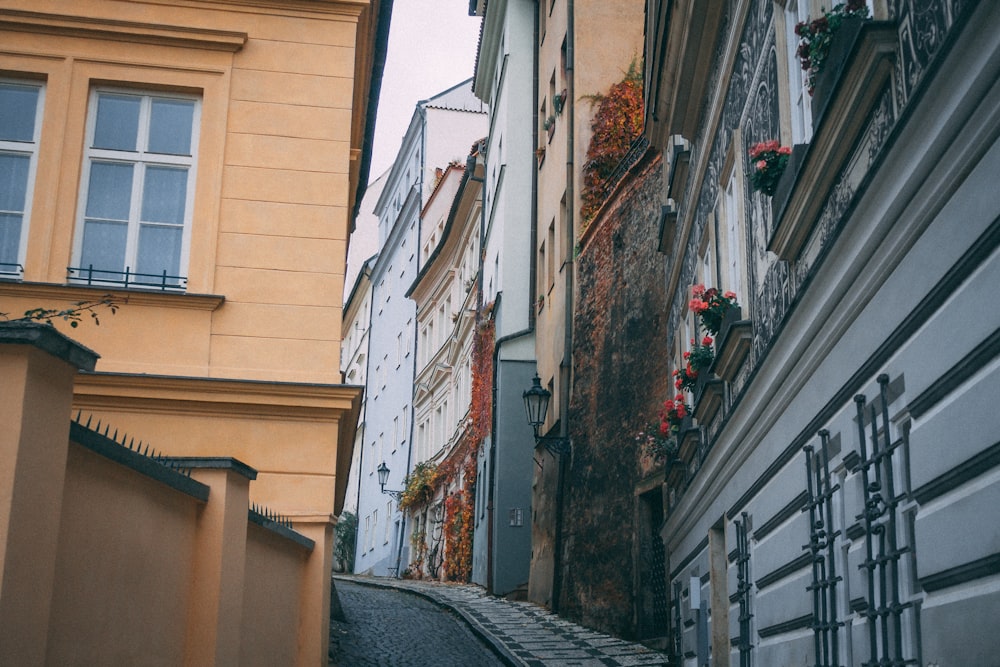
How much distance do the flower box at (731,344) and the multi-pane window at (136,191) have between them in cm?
477

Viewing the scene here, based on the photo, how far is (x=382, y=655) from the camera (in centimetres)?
1540

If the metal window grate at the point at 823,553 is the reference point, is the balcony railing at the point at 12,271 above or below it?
above

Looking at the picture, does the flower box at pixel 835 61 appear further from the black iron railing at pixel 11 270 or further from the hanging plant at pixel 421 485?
the hanging plant at pixel 421 485

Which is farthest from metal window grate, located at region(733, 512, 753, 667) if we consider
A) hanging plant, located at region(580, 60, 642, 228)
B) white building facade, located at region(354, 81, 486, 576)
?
white building facade, located at region(354, 81, 486, 576)

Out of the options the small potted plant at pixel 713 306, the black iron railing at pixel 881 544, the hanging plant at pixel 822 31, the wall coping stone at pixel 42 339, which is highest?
the hanging plant at pixel 822 31

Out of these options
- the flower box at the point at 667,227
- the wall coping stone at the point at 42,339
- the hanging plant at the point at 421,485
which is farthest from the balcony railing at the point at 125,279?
the hanging plant at the point at 421,485

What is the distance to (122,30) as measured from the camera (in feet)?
37.6

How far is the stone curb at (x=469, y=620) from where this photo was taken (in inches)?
612

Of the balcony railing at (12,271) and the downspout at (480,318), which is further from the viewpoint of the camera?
the downspout at (480,318)

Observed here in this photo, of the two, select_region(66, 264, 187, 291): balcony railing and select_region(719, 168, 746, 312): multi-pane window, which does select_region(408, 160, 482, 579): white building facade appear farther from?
select_region(719, 168, 746, 312): multi-pane window

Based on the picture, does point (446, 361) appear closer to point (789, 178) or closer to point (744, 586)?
point (744, 586)

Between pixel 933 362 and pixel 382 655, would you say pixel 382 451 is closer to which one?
pixel 382 655

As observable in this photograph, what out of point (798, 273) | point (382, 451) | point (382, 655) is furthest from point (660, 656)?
point (382, 451)

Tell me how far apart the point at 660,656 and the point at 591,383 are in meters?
6.35
